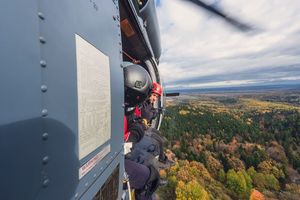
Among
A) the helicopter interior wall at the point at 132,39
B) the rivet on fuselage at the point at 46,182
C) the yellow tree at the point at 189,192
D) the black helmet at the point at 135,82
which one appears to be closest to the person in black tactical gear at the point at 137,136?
the black helmet at the point at 135,82

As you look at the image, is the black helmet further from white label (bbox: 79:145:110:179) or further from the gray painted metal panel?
the gray painted metal panel

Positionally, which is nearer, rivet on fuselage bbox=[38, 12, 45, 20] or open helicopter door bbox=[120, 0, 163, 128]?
rivet on fuselage bbox=[38, 12, 45, 20]

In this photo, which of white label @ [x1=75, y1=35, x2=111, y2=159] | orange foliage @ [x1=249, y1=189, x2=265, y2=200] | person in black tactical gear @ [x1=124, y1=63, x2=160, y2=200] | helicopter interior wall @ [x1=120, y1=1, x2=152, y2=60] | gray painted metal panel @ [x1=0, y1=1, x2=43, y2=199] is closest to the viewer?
gray painted metal panel @ [x1=0, y1=1, x2=43, y2=199]

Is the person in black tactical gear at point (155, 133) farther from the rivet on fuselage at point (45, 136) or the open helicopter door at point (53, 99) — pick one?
the rivet on fuselage at point (45, 136)

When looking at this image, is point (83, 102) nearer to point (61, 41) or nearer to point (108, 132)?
point (61, 41)

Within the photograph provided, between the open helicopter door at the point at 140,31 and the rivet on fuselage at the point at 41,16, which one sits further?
the open helicopter door at the point at 140,31

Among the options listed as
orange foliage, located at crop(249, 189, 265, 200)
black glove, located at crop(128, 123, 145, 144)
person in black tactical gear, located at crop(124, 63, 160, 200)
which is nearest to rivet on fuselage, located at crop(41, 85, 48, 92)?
person in black tactical gear, located at crop(124, 63, 160, 200)

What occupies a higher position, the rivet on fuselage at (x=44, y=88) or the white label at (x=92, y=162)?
the rivet on fuselage at (x=44, y=88)

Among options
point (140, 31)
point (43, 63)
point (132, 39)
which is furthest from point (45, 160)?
point (132, 39)
